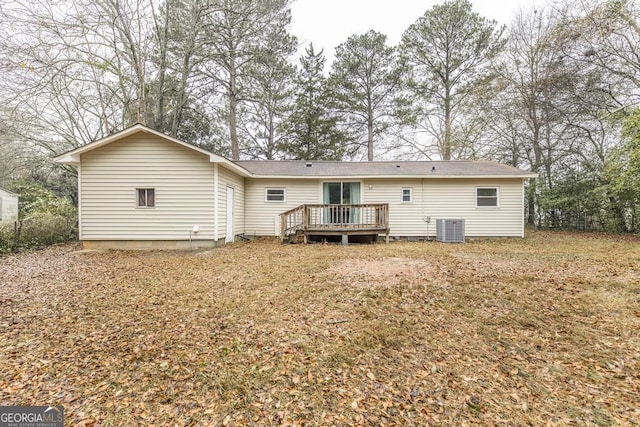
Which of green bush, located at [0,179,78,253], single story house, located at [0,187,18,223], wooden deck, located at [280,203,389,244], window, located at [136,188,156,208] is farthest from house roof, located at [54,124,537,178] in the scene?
single story house, located at [0,187,18,223]

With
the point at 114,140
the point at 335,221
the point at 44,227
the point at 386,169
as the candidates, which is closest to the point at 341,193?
the point at 335,221

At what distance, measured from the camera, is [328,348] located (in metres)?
2.91

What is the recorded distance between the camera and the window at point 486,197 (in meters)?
11.6

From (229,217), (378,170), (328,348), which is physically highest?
(378,170)

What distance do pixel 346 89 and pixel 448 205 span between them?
11.1 m

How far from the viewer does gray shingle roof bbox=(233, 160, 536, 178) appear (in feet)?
37.0

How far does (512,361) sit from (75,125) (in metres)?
17.3

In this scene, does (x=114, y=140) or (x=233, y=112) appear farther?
(x=233, y=112)

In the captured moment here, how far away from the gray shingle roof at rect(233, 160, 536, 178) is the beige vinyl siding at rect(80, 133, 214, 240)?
278cm

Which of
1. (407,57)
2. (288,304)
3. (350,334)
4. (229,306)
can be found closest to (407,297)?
(350,334)

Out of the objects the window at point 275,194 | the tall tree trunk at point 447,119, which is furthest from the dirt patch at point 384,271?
the tall tree trunk at point 447,119

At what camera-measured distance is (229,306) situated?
4.00 metres

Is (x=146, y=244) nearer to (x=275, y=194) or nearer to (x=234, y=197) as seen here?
(x=234, y=197)

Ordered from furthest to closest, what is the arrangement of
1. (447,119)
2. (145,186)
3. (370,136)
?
(370,136) < (447,119) < (145,186)
